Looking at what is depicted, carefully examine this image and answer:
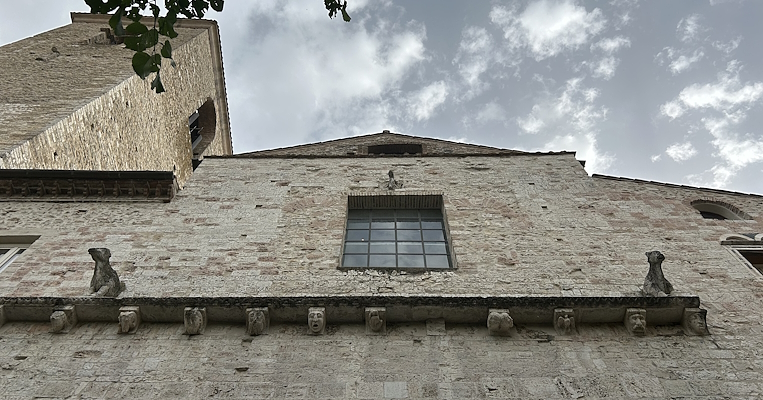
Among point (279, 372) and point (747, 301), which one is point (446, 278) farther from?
point (747, 301)

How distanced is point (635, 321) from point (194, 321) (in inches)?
154

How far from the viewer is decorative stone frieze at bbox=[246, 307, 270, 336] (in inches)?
192

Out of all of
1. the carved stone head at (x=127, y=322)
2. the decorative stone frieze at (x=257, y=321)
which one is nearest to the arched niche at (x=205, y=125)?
the carved stone head at (x=127, y=322)

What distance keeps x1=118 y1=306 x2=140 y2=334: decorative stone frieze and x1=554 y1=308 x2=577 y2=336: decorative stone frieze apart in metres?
3.76

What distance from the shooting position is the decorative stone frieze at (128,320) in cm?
488

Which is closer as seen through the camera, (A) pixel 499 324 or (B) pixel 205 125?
(A) pixel 499 324

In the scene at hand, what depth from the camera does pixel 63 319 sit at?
4867mm

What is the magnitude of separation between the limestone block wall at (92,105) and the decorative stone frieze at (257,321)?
5.23 m

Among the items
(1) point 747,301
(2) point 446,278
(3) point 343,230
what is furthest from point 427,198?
(1) point 747,301

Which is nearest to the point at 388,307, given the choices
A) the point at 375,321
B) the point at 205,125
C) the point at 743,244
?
the point at 375,321

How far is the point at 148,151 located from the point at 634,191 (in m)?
10.6

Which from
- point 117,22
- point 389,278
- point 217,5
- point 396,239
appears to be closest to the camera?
point 117,22

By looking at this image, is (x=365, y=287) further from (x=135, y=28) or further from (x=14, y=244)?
(x=14, y=244)

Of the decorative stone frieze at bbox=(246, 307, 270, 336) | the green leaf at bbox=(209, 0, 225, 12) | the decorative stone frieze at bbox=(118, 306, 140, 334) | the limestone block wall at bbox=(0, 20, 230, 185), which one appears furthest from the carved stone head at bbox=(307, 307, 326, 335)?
the limestone block wall at bbox=(0, 20, 230, 185)
